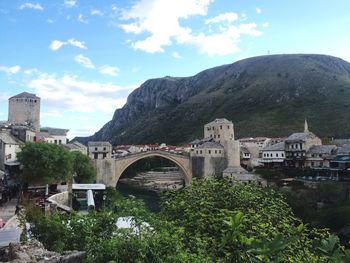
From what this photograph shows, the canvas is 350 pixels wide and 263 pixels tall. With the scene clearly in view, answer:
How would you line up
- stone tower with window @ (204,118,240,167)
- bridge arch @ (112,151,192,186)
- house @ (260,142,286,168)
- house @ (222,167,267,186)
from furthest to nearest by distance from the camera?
stone tower with window @ (204,118,240,167)
house @ (260,142,286,168)
bridge arch @ (112,151,192,186)
house @ (222,167,267,186)

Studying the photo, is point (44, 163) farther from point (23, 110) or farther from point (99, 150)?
point (23, 110)

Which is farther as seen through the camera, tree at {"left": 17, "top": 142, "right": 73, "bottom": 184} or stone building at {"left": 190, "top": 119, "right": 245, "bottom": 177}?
stone building at {"left": 190, "top": 119, "right": 245, "bottom": 177}

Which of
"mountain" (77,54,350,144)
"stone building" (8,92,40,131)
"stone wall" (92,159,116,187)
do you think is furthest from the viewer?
"mountain" (77,54,350,144)

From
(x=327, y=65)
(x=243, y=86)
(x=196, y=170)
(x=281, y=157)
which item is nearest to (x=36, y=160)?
(x=196, y=170)

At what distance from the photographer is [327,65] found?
177750 mm

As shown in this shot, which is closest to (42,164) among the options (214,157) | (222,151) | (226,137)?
(214,157)

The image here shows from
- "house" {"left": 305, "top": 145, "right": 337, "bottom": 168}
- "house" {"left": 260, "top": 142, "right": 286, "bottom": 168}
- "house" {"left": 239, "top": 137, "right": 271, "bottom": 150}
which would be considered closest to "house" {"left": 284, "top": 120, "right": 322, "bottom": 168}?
"house" {"left": 260, "top": 142, "right": 286, "bottom": 168}

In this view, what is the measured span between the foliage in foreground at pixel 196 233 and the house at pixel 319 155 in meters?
45.9

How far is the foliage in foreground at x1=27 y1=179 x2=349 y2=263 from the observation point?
484cm

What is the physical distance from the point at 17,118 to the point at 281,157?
160 feet

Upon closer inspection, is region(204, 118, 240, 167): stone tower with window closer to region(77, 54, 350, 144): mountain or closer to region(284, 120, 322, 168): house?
region(284, 120, 322, 168): house

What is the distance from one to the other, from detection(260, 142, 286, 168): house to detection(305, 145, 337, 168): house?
5.51 m

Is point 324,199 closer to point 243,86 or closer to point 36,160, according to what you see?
point 36,160

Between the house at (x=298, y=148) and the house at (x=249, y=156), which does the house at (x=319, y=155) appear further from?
the house at (x=249, y=156)
